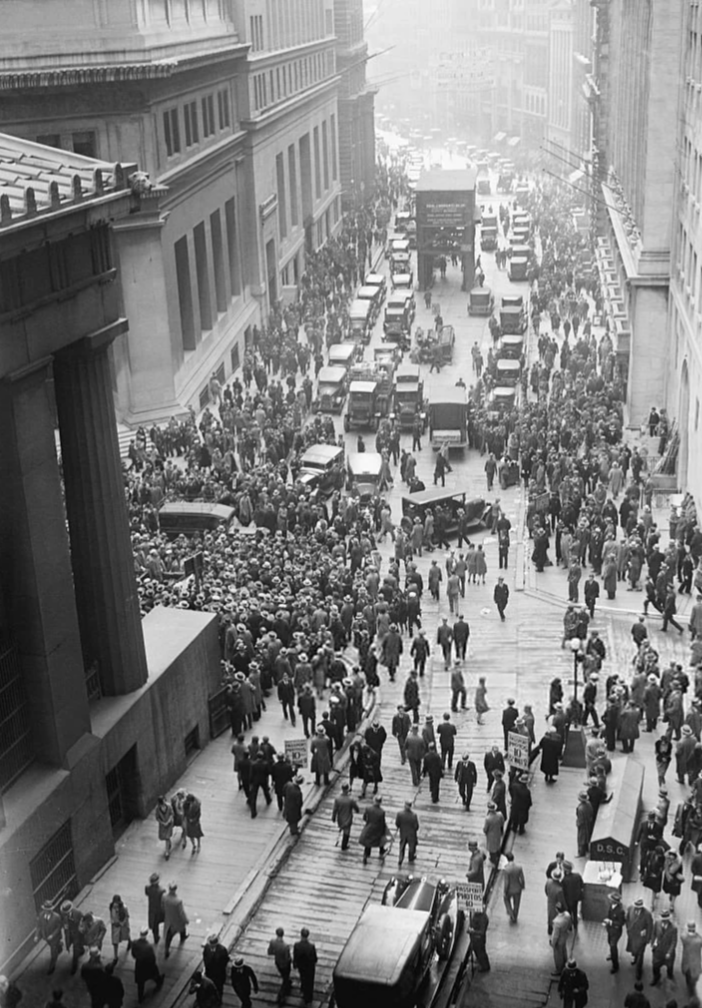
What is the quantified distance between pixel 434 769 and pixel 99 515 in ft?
25.4

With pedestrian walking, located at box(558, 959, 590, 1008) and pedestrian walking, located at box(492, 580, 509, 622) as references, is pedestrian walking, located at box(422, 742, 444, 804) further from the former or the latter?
pedestrian walking, located at box(492, 580, 509, 622)

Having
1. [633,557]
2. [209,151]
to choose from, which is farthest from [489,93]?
[633,557]

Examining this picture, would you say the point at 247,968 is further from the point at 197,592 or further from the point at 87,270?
the point at 197,592

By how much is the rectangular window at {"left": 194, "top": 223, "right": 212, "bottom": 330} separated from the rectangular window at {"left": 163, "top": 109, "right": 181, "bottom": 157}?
565 cm

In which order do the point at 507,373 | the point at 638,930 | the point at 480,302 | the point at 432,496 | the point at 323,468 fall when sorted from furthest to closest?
the point at 480,302 < the point at 507,373 < the point at 323,468 < the point at 432,496 < the point at 638,930

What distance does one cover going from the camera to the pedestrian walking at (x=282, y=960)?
63.0ft

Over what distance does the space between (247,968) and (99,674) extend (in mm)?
6974

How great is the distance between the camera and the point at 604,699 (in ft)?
95.6

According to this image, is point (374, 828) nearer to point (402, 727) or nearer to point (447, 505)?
point (402, 727)

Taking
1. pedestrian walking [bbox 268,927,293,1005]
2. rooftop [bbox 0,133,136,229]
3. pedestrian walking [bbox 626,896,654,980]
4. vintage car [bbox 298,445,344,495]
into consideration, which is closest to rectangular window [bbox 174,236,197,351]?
vintage car [bbox 298,445,344,495]

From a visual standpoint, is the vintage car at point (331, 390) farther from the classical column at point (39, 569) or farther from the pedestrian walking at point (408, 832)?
the classical column at point (39, 569)

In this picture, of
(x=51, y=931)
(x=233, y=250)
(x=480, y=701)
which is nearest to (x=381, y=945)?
(x=51, y=931)

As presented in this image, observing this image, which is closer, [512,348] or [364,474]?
[364,474]

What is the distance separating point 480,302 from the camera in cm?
7369
